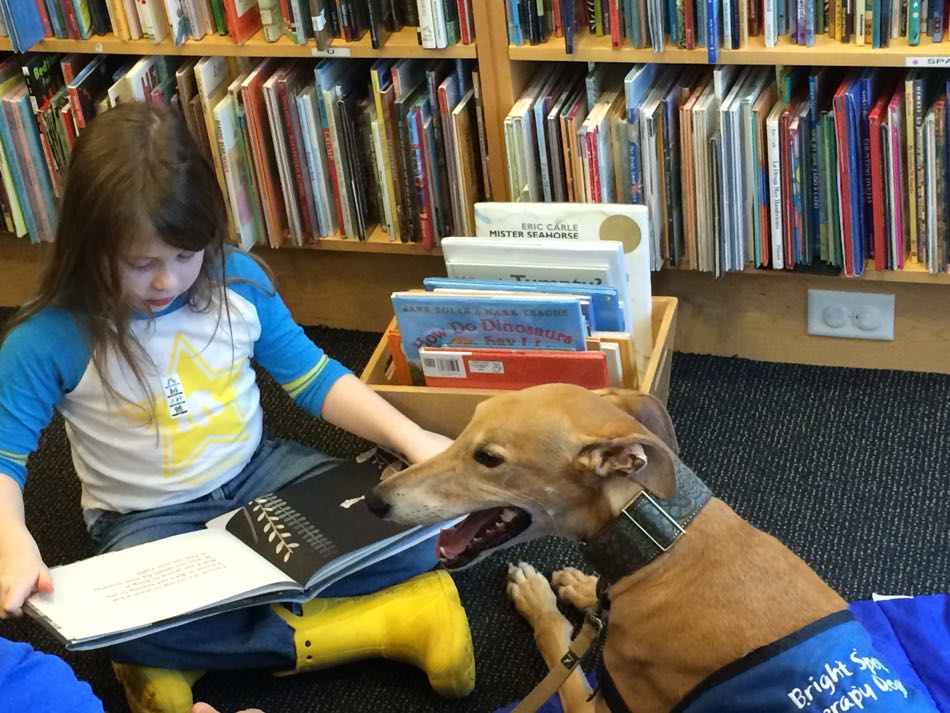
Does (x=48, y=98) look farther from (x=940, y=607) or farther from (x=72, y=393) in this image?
(x=940, y=607)

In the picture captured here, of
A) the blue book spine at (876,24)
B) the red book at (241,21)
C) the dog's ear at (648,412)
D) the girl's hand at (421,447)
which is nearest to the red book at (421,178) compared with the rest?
the red book at (241,21)

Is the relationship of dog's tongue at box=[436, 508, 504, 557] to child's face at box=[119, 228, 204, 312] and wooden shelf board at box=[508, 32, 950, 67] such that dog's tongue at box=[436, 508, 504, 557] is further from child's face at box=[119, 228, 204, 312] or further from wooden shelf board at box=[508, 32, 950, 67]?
wooden shelf board at box=[508, 32, 950, 67]

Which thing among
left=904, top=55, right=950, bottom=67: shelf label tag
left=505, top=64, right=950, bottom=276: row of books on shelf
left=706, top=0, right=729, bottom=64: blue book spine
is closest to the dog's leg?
left=505, top=64, right=950, bottom=276: row of books on shelf

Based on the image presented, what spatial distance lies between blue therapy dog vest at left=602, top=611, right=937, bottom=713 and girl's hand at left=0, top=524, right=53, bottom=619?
825 mm

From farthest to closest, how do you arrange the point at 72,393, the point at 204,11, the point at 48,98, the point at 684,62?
the point at 48,98 < the point at 204,11 < the point at 684,62 < the point at 72,393

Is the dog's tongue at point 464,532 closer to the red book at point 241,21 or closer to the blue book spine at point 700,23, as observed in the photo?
the blue book spine at point 700,23

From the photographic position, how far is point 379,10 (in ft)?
7.01

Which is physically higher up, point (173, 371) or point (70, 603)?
point (173, 371)

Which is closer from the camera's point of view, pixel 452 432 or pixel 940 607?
pixel 940 607

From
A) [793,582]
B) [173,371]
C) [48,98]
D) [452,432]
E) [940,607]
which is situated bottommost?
[940,607]

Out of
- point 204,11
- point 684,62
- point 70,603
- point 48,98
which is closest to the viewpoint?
point 70,603

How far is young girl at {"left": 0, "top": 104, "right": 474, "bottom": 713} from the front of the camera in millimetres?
1597

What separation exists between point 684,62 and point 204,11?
0.88m

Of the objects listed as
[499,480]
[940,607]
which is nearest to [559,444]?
[499,480]
